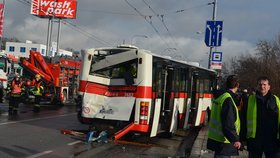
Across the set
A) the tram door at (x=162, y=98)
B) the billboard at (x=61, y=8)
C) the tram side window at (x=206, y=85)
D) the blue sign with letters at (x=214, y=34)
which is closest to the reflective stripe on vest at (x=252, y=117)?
the tram door at (x=162, y=98)

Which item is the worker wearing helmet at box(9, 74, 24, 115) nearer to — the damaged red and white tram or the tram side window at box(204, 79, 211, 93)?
the damaged red and white tram

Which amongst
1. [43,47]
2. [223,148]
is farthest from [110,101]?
[43,47]

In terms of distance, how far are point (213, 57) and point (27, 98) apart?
10304 mm

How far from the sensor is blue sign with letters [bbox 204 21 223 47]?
20.3 metres

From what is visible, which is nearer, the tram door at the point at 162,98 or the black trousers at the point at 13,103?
the tram door at the point at 162,98

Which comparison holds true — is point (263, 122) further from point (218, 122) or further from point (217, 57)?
point (217, 57)

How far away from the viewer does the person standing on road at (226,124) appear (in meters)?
5.58

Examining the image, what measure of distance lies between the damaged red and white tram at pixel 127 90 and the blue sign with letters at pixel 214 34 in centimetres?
773

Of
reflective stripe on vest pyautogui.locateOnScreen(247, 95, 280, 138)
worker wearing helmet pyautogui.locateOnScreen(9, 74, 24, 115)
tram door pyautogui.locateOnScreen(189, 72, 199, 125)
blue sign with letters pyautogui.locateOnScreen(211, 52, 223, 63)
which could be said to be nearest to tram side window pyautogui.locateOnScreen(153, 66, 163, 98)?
tram door pyautogui.locateOnScreen(189, 72, 199, 125)

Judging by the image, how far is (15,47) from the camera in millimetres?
103562

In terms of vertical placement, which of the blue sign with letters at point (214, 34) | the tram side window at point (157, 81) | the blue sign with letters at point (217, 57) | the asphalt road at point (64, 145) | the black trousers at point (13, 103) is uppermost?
the blue sign with letters at point (214, 34)

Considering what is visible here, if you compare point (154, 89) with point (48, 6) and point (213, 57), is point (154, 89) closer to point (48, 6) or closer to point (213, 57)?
point (213, 57)

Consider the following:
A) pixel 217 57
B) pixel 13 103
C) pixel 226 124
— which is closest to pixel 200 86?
pixel 217 57

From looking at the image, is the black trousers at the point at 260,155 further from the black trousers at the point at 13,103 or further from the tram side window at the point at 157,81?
the black trousers at the point at 13,103
